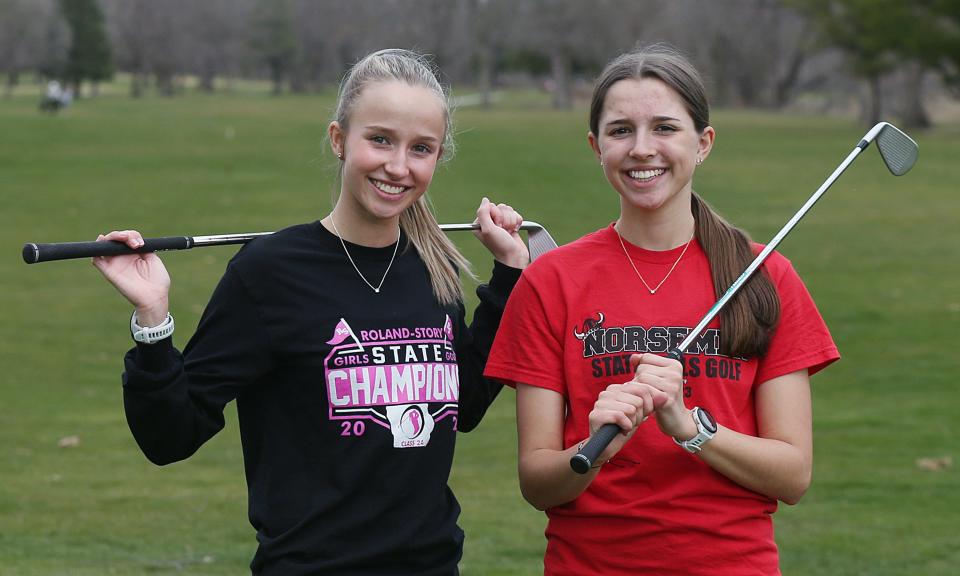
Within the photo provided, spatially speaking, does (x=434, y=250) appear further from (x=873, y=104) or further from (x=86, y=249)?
(x=873, y=104)

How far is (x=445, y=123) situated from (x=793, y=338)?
1023mm

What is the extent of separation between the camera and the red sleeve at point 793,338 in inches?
126

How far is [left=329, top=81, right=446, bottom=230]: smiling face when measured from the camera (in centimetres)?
342

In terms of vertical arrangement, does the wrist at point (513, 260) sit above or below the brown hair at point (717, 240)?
below

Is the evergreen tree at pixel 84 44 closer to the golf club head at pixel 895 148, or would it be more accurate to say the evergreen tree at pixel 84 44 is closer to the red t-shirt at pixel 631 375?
the golf club head at pixel 895 148

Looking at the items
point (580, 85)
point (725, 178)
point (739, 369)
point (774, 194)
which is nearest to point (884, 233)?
point (774, 194)

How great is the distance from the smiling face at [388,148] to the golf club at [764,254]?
0.78 metres

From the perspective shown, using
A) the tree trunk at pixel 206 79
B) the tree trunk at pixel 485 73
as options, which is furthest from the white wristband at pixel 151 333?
the tree trunk at pixel 206 79

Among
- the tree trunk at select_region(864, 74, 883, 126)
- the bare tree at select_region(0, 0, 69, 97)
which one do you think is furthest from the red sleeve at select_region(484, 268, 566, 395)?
the bare tree at select_region(0, 0, 69, 97)

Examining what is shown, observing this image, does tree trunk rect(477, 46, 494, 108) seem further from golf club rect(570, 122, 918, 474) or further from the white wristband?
the white wristband

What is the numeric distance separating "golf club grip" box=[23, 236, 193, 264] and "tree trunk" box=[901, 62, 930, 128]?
2167 inches

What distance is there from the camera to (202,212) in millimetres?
24781

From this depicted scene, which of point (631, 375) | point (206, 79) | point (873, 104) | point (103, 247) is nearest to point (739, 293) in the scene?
point (631, 375)

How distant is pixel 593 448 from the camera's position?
2.88 metres
